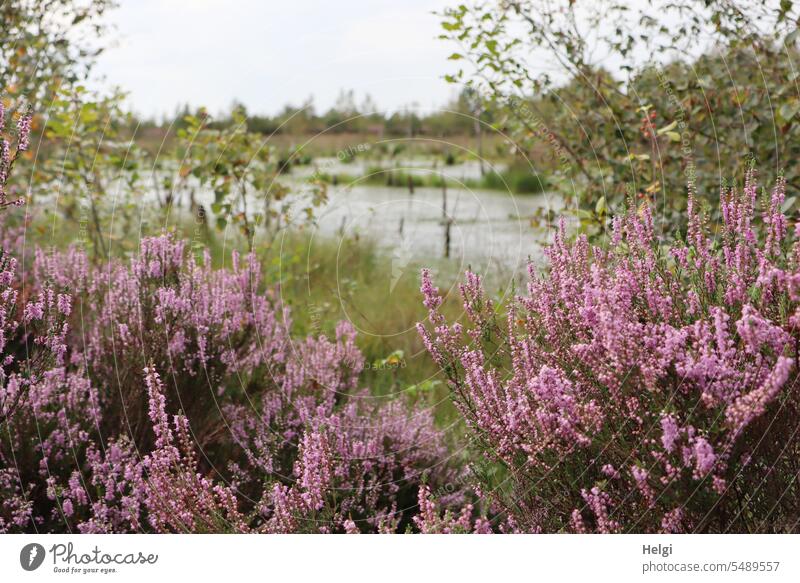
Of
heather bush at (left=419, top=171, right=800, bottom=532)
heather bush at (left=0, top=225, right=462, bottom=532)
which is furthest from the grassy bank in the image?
heather bush at (left=419, top=171, right=800, bottom=532)

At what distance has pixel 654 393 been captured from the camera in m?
1.91

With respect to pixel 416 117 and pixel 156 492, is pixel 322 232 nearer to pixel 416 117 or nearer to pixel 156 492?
pixel 416 117

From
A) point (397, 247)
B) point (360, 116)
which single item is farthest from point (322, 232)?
point (360, 116)

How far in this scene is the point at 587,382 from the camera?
2102 mm

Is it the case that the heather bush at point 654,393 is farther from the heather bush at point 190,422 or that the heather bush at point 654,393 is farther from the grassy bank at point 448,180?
the grassy bank at point 448,180

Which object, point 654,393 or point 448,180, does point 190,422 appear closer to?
point 654,393
